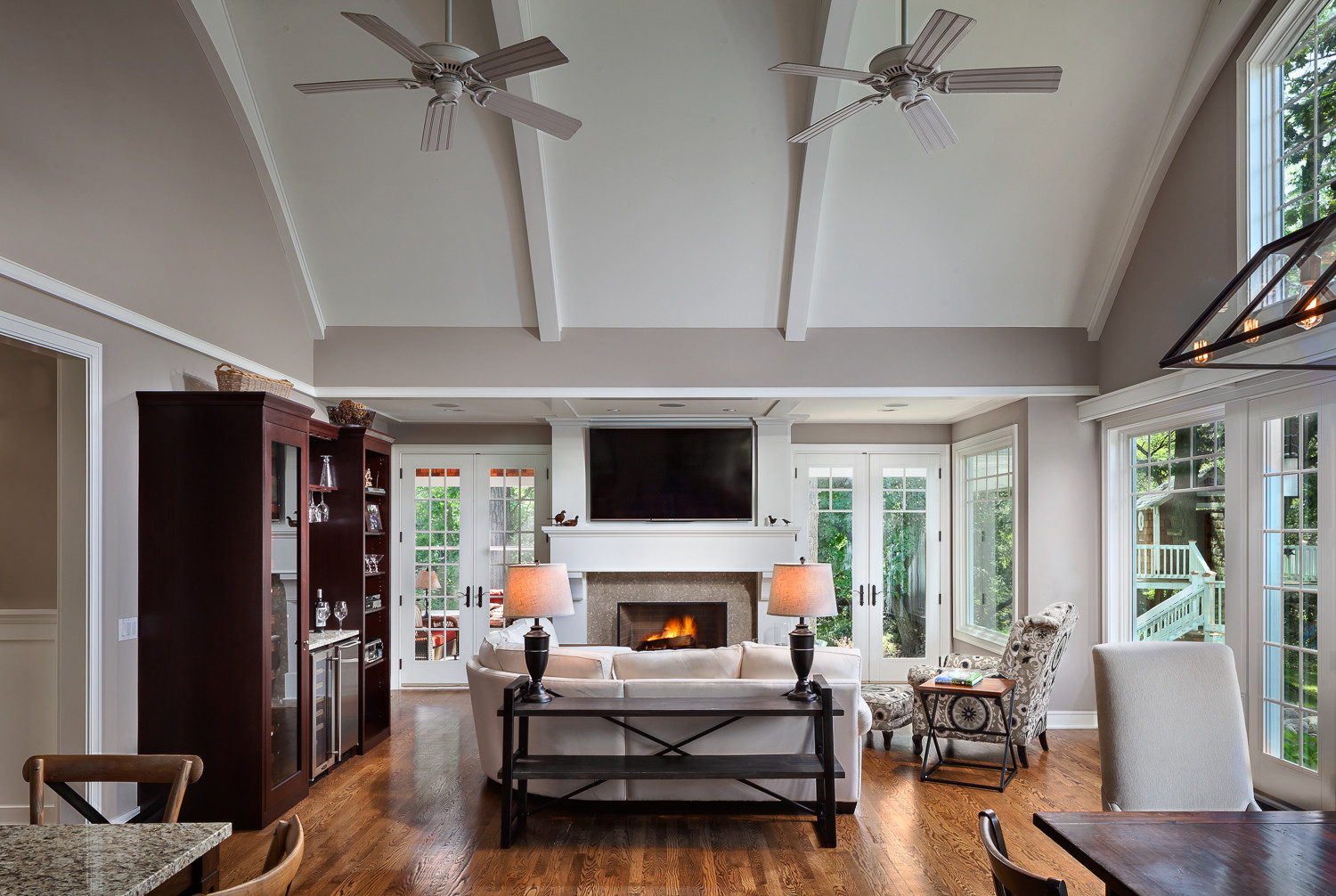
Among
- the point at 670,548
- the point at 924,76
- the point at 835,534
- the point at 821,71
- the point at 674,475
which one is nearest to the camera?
the point at 924,76

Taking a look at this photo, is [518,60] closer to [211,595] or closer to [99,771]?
[99,771]

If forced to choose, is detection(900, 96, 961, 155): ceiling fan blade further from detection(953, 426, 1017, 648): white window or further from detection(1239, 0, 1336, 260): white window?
detection(953, 426, 1017, 648): white window

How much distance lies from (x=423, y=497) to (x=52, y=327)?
4704mm

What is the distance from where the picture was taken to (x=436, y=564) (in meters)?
7.86

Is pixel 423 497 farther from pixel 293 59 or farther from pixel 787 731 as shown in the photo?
pixel 787 731

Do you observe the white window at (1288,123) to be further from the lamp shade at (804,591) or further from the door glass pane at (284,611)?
the door glass pane at (284,611)

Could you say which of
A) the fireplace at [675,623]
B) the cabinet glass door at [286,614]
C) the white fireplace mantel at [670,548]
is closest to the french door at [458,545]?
the white fireplace mantel at [670,548]

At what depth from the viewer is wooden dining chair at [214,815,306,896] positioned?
60.1 inches

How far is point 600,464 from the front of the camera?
7559 millimetres

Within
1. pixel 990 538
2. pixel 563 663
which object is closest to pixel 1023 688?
pixel 990 538

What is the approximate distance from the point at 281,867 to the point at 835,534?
676 cm

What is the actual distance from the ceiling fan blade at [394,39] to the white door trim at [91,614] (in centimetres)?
182

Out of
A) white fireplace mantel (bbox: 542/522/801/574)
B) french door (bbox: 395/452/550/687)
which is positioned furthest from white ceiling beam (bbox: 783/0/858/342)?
french door (bbox: 395/452/550/687)

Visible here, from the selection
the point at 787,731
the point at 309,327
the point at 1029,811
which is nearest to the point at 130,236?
the point at 309,327
